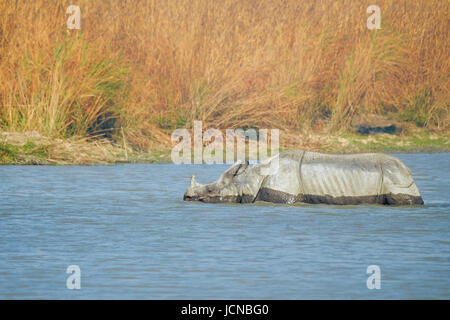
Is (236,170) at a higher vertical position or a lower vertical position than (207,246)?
higher

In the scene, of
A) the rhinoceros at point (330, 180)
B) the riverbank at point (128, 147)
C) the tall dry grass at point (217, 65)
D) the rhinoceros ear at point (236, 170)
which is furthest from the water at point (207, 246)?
the tall dry grass at point (217, 65)

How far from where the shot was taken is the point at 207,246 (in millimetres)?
8812

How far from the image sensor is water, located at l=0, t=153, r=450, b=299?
7.17 m

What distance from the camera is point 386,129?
2038 centimetres

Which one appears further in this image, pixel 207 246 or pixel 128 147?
pixel 128 147

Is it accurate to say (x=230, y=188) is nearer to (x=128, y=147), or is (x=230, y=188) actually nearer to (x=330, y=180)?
(x=330, y=180)

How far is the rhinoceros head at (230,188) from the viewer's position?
1159 cm

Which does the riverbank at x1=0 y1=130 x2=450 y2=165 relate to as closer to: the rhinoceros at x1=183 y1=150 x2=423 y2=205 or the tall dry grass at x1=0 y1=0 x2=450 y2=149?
the tall dry grass at x1=0 y1=0 x2=450 y2=149

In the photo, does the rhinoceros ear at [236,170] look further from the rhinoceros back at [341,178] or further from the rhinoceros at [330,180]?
the rhinoceros back at [341,178]

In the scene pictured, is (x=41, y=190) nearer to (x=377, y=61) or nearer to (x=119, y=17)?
(x=119, y=17)

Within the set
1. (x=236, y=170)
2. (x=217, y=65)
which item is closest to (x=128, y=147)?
(x=217, y=65)

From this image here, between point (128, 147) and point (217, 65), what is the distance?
2320mm

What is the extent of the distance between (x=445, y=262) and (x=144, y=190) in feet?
19.4

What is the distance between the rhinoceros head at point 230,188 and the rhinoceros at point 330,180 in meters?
0.01
